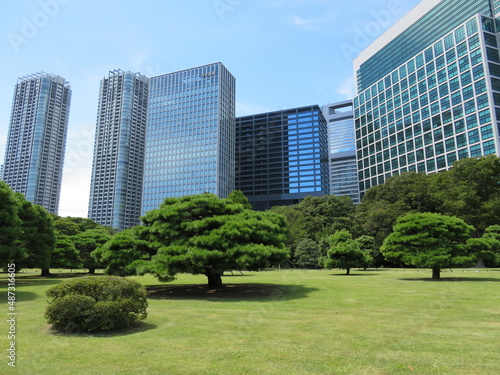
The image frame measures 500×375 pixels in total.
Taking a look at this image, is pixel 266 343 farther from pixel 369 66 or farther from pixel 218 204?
pixel 369 66

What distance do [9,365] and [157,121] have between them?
149 m

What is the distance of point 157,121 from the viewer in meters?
145

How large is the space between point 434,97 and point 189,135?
93547 mm

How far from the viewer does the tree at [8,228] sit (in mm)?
17703

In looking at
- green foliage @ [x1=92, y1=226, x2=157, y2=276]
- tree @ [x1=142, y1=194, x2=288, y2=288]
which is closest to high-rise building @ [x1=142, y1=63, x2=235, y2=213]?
green foliage @ [x1=92, y1=226, x2=157, y2=276]

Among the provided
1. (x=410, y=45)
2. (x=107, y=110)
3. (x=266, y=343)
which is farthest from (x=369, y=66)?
(x=266, y=343)

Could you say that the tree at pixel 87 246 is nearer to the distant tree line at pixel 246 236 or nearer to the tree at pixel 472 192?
the distant tree line at pixel 246 236

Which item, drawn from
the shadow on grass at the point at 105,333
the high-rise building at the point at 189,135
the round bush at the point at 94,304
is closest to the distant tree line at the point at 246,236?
A: the round bush at the point at 94,304

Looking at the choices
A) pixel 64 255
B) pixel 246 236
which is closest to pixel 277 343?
pixel 246 236

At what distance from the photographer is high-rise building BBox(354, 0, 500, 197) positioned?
78062 millimetres

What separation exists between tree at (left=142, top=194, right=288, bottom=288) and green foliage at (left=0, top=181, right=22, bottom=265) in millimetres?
7829

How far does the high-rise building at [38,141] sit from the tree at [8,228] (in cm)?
10404

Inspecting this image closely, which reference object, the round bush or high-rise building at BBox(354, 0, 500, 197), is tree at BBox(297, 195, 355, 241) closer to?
high-rise building at BBox(354, 0, 500, 197)

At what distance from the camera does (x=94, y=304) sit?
313 inches
